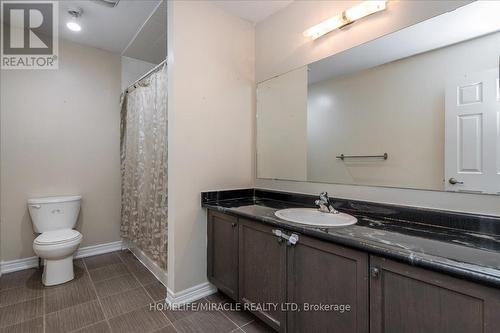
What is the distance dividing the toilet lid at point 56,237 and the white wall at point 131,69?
5.74 ft

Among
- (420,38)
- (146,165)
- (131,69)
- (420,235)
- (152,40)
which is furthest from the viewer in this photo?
(131,69)

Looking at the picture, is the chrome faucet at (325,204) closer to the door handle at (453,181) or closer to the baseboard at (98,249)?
the door handle at (453,181)

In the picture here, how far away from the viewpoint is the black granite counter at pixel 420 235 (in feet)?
2.58

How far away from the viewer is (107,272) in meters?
2.38

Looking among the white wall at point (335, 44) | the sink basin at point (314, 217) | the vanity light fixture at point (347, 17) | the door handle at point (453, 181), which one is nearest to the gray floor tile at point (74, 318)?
the sink basin at point (314, 217)

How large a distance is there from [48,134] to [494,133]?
3552mm

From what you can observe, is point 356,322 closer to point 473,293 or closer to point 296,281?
point 296,281

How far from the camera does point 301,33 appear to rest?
1.89 m

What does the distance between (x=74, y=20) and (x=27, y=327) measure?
8.25ft

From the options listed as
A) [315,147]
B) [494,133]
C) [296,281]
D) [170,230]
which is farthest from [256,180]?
[494,133]

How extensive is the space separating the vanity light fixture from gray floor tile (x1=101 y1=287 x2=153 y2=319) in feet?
7.90

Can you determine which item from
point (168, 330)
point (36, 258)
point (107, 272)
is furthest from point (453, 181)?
point (36, 258)

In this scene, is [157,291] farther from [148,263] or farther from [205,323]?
[205,323]

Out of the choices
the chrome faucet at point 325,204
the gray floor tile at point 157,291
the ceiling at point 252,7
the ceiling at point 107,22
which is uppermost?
the ceiling at point 107,22
